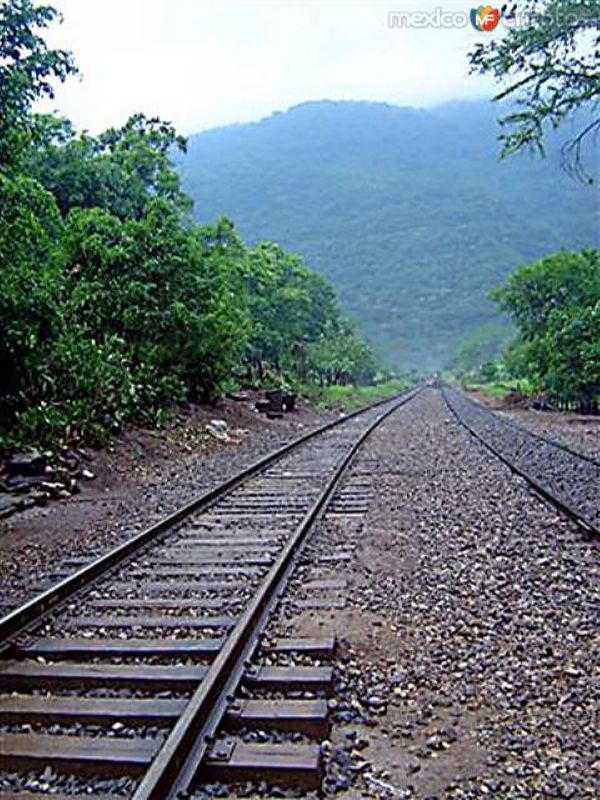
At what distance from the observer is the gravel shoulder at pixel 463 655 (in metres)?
3.76

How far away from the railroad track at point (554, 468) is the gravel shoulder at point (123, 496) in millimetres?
4181

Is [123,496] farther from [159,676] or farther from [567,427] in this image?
[567,427]

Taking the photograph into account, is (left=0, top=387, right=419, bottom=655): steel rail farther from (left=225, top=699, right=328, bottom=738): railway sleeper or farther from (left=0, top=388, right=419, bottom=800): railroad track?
(left=225, top=699, right=328, bottom=738): railway sleeper

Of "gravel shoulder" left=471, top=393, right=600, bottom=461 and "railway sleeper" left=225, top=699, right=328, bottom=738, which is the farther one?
"gravel shoulder" left=471, top=393, right=600, bottom=461

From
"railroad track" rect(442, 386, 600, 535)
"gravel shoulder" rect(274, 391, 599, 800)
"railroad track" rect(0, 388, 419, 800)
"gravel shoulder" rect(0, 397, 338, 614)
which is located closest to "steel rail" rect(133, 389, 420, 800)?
"railroad track" rect(0, 388, 419, 800)

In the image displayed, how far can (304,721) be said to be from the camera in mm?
4043

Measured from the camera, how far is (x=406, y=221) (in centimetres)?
15838

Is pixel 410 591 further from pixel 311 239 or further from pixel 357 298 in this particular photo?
pixel 311 239

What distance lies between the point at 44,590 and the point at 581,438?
1612cm

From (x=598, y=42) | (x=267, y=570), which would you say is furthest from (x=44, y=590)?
(x=598, y=42)

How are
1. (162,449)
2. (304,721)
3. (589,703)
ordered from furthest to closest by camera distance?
1. (162,449)
2. (589,703)
3. (304,721)

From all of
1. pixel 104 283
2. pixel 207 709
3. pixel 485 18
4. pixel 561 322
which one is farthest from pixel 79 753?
pixel 561 322

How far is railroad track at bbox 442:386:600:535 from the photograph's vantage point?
9.84m

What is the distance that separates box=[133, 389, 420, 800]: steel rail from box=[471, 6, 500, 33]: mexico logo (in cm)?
1057
